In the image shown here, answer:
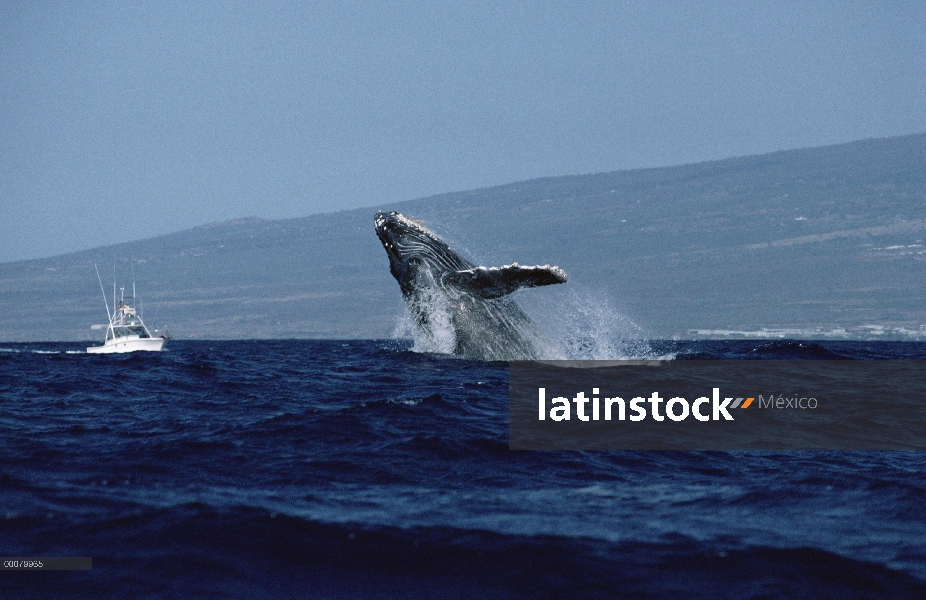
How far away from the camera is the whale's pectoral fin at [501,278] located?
16497 mm

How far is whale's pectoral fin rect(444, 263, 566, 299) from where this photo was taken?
1650 cm

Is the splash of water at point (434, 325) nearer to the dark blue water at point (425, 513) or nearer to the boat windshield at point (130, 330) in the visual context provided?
the dark blue water at point (425, 513)

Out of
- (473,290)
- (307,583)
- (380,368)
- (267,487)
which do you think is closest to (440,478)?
(267,487)

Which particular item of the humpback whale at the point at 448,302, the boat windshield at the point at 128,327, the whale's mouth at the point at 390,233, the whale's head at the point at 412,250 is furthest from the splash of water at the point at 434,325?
the boat windshield at the point at 128,327

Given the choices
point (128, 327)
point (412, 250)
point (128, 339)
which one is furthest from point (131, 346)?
point (412, 250)

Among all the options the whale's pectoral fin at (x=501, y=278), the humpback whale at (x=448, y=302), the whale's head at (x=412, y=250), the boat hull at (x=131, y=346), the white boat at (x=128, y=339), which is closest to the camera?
the whale's pectoral fin at (x=501, y=278)

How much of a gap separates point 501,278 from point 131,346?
122 ft

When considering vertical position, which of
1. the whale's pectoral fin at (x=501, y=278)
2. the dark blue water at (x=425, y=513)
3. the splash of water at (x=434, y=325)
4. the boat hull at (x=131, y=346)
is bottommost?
the boat hull at (x=131, y=346)

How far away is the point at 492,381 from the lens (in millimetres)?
16344

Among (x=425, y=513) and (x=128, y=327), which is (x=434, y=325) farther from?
(x=128, y=327)

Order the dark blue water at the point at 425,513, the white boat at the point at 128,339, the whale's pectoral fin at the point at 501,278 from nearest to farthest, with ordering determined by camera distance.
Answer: the dark blue water at the point at 425,513, the whale's pectoral fin at the point at 501,278, the white boat at the point at 128,339

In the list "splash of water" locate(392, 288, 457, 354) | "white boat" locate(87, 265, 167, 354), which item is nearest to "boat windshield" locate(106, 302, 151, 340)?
"white boat" locate(87, 265, 167, 354)

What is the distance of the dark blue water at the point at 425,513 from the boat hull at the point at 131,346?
1516 inches

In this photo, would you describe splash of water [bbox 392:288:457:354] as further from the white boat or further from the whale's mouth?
the white boat
